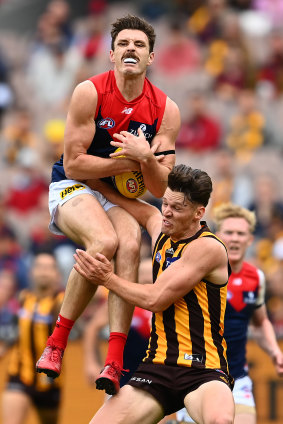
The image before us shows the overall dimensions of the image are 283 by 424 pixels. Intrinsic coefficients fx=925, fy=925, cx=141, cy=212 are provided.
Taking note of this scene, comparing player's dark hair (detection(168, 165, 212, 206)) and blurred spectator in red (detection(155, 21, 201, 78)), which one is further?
blurred spectator in red (detection(155, 21, 201, 78))

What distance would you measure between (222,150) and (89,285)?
7018 millimetres

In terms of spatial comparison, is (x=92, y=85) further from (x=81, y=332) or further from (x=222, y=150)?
(x=222, y=150)

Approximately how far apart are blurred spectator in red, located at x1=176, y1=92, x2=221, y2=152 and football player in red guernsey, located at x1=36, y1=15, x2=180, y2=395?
670 cm

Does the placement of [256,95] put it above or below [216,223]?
above

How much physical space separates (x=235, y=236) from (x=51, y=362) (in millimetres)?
2376

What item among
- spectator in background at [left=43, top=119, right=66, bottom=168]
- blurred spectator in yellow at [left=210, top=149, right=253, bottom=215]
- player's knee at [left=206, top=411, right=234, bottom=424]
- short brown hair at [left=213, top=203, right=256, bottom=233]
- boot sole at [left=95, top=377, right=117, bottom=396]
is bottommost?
player's knee at [left=206, top=411, right=234, bottom=424]

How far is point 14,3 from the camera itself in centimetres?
1761

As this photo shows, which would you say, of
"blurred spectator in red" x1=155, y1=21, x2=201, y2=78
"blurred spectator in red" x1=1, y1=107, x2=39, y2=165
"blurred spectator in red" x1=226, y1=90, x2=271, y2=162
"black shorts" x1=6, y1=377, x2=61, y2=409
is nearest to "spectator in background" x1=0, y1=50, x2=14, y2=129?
"blurred spectator in red" x1=1, y1=107, x2=39, y2=165

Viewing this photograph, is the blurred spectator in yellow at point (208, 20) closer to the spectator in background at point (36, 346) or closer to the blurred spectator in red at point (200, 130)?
the blurred spectator in red at point (200, 130)

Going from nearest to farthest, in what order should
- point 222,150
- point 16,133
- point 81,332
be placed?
point 81,332
point 222,150
point 16,133

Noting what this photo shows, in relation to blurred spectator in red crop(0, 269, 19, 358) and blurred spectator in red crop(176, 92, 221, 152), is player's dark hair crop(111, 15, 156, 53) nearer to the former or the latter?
blurred spectator in red crop(0, 269, 19, 358)

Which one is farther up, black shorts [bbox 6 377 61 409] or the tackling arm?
the tackling arm

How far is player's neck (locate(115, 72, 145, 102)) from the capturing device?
257 inches

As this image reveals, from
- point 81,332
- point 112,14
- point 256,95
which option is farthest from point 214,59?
point 81,332
